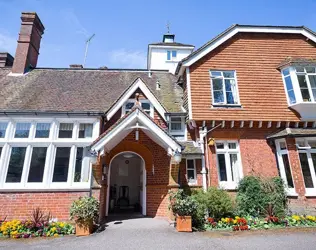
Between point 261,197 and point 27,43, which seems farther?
point 27,43

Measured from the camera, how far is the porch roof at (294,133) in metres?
9.93

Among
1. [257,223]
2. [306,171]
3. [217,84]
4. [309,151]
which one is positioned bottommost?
[257,223]

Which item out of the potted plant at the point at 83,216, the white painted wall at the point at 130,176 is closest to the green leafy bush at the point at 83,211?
the potted plant at the point at 83,216

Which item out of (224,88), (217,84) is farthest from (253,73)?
(217,84)

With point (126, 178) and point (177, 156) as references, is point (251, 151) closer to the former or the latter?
point (177, 156)

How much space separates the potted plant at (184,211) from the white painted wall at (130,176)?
6.72 metres

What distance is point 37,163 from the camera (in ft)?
29.6

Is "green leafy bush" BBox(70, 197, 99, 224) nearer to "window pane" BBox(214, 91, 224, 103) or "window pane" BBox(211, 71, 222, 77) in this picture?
"window pane" BBox(214, 91, 224, 103)

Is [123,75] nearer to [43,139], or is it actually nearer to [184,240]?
[43,139]

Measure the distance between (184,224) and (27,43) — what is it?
15.7 m

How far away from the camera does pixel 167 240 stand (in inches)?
254

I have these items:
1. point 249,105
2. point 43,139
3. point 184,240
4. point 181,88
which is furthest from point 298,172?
point 43,139

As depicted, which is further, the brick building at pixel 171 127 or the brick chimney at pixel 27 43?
the brick chimney at pixel 27 43

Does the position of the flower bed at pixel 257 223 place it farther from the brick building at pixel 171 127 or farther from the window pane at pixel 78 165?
the window pane at pixel 78 165
